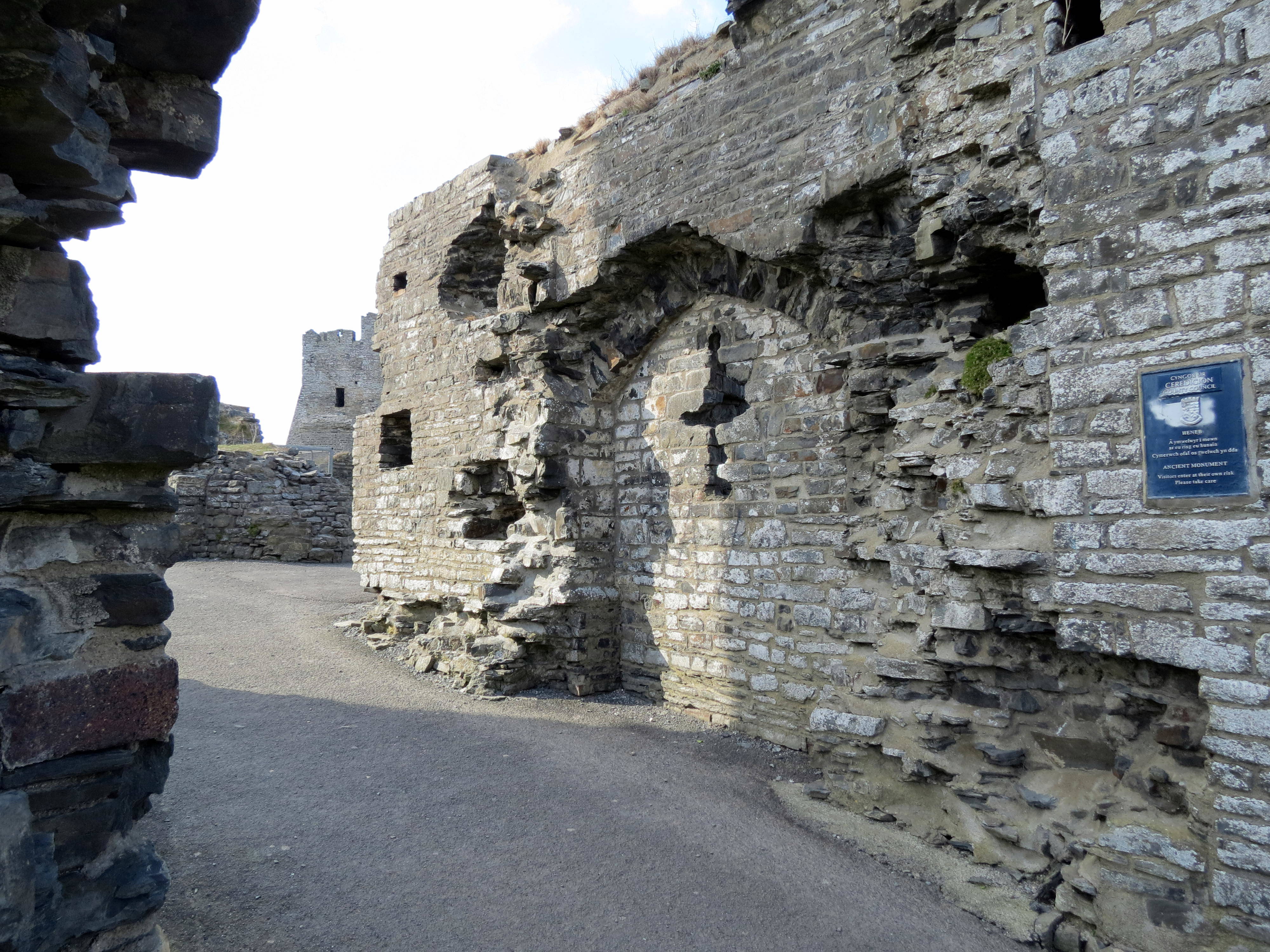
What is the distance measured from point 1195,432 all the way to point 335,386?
33.8 metres

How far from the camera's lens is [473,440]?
29.3ft

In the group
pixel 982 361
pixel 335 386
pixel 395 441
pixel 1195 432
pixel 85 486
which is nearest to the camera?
pixel 85 486

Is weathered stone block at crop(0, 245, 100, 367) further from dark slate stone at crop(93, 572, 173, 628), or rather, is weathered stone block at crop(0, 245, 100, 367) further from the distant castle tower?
the distant castle tower

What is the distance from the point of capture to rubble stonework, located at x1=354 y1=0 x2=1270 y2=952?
317 centimetres

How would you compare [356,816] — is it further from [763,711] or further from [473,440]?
[473,440]

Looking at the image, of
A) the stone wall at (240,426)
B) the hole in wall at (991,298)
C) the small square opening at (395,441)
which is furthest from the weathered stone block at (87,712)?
the stone wall at (240,426)

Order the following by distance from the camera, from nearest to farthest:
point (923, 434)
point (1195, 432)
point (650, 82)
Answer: point (1195, 432) → point (923, 434) → point (650, 82)

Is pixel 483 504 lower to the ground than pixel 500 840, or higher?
higher

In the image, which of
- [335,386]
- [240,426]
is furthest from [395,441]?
[335,386]

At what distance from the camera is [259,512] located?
665 inches

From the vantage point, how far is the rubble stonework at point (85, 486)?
233 centimetres

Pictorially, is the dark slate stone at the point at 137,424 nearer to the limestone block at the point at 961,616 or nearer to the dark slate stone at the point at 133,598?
the dark slate stone at the point at 133,598

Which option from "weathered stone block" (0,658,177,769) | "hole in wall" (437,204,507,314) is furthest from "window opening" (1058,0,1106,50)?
"hole in wall" (437,204,507,314)

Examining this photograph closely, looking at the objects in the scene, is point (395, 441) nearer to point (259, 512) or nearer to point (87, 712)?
point (259, 512)
